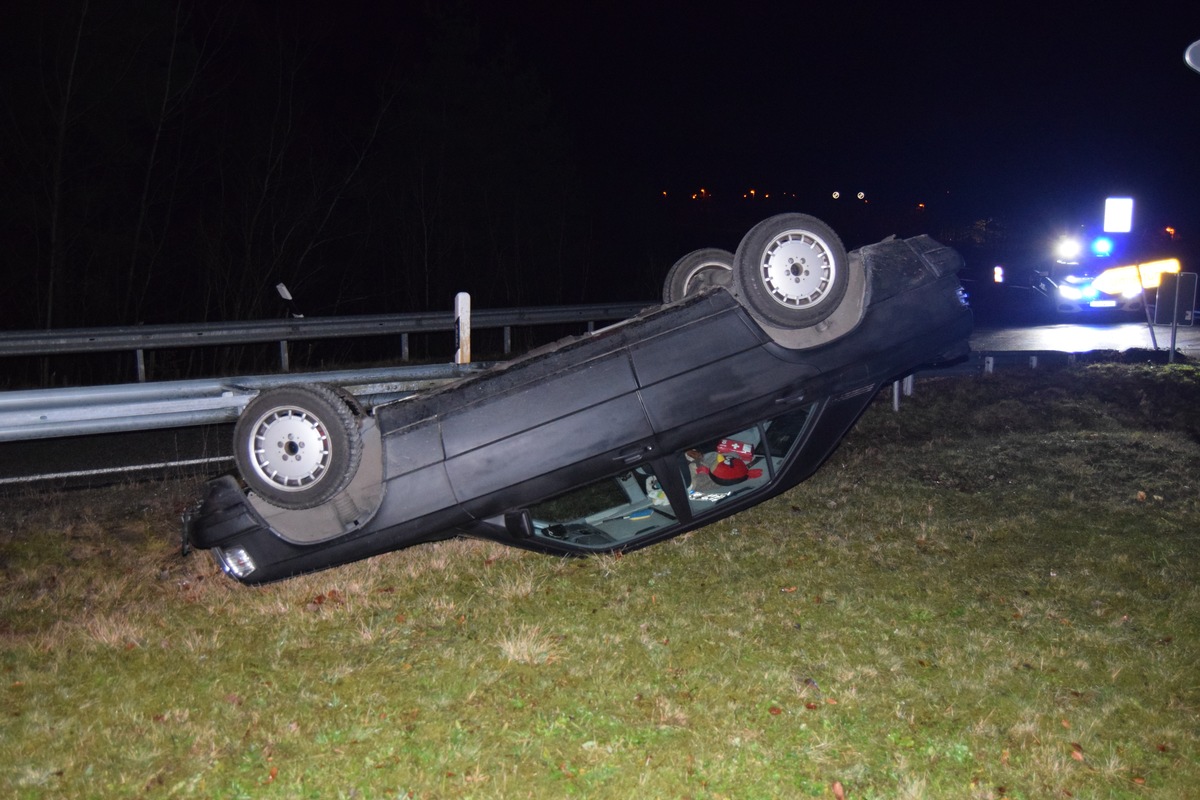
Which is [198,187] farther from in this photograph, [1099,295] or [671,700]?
[1099,295]

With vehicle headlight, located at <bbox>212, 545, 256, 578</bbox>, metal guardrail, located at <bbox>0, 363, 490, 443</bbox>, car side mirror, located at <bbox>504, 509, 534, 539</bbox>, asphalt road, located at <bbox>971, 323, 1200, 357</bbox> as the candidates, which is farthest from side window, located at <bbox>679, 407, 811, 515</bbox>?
asphalt road, located at <bbox>971, 323, 1200, 357</bbox>

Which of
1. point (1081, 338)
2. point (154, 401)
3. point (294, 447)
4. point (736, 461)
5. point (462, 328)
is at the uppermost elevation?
point (462, 328)

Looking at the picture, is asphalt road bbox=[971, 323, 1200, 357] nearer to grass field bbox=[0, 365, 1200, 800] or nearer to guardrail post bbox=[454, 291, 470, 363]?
grass field bbox=[0, 365, 1200, 800]

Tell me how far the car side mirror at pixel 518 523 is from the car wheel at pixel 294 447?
2.60ft

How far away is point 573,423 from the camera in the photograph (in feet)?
14.8

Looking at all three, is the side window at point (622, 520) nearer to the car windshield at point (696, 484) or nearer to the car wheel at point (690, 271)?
the car windshield at point (696, 484)

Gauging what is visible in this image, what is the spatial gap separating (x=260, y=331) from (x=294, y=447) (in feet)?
23.6

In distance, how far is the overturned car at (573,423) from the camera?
4453 mm

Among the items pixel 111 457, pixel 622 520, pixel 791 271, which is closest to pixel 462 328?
pixel 622 520

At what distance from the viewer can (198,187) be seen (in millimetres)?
17500

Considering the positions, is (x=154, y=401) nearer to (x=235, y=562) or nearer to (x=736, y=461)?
(x=235, y=562)

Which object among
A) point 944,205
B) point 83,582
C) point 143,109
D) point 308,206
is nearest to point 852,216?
point 944,205

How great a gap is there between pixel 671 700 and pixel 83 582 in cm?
342

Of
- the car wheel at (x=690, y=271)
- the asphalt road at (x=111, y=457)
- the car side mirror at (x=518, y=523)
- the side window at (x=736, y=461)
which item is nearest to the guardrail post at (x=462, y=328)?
the asphalt road at (x=111, y=457)
